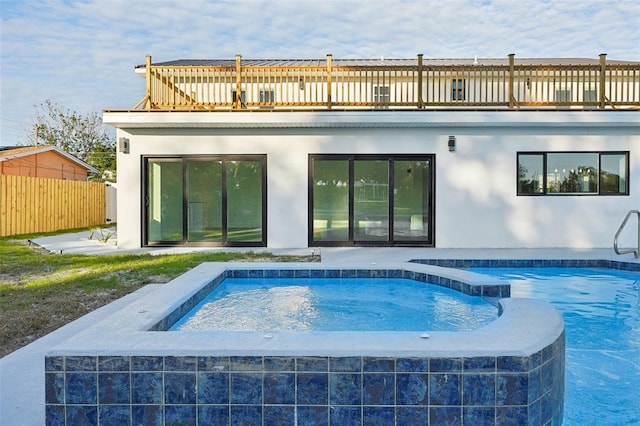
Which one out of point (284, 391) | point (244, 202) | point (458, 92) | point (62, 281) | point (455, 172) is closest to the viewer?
point (284, 391)

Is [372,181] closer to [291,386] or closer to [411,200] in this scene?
[411,200]

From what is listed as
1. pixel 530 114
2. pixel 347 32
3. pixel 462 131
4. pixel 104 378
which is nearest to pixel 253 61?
pixel 347 32

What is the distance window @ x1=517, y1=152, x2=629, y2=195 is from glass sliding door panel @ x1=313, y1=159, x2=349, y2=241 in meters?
3.91

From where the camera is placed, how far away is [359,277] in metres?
6.60

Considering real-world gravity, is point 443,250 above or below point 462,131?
below

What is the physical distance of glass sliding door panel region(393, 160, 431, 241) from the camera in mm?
10344

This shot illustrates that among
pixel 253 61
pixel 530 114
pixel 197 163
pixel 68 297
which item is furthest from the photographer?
pixel 253 61

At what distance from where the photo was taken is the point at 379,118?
31.0ft

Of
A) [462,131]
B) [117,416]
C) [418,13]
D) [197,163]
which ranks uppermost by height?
[418,13]

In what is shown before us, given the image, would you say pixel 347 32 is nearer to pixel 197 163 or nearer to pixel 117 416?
pixel 197 163

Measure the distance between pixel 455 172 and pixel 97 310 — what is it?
782 cm

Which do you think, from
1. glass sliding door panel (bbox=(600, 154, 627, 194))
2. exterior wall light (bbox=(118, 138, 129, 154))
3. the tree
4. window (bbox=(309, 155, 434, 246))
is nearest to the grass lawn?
window (bbox=(309, 155, 434, 246))

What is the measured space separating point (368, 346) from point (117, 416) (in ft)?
4.71

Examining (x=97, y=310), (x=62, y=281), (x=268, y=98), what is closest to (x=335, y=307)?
(x=97, y=310)
